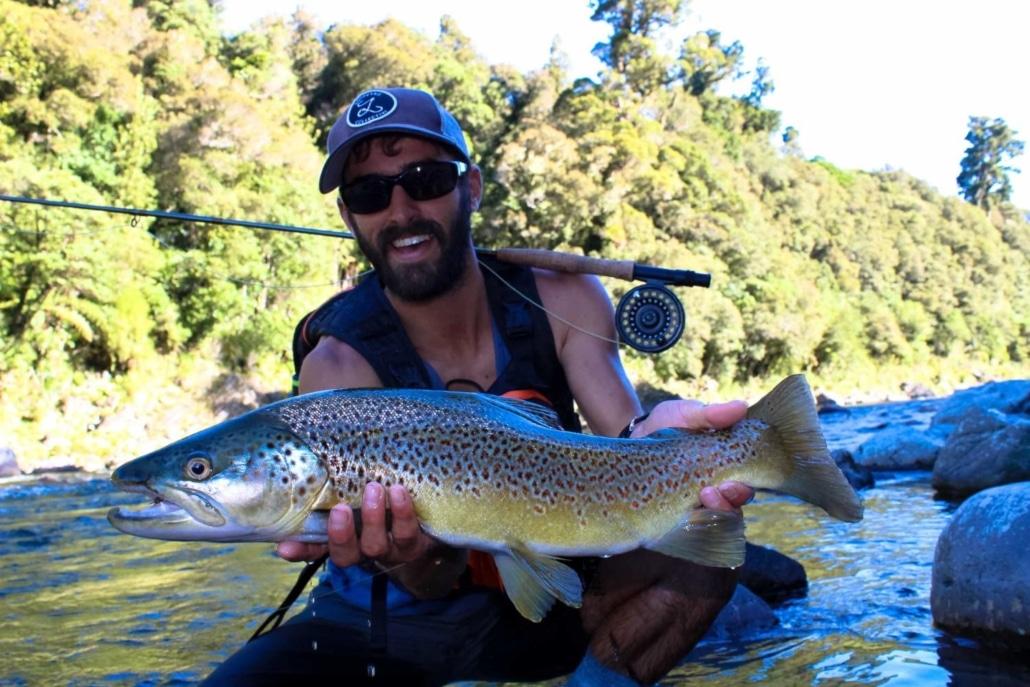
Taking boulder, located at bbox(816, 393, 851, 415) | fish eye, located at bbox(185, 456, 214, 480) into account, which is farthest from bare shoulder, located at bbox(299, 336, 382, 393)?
boulder, located at bbox(816, 393, 851, 415)

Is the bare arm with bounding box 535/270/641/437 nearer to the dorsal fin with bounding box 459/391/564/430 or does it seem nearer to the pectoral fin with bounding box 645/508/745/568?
the dorsal fin with bounding box 459/391/564/430

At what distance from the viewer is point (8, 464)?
16859mm

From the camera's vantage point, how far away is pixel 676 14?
60156mm

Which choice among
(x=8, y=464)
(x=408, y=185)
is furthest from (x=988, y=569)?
(x=8, y=464)

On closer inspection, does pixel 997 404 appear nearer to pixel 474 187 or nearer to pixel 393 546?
pixel 474 187

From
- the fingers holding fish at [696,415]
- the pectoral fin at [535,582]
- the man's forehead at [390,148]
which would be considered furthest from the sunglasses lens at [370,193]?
the pectoral fin at [535,582]

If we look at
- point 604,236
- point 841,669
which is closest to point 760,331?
point 604,236

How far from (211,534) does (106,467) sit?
1752 centimetres

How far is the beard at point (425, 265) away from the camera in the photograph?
11.4ft

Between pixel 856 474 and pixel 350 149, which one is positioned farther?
pixel 856 474

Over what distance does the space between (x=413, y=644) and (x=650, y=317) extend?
1735mm

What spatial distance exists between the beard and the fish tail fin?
4.30 feet

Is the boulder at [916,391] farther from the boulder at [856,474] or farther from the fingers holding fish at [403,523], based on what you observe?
the fingers holding fish at [403,523]

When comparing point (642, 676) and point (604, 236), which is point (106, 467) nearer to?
point (642, 676)
